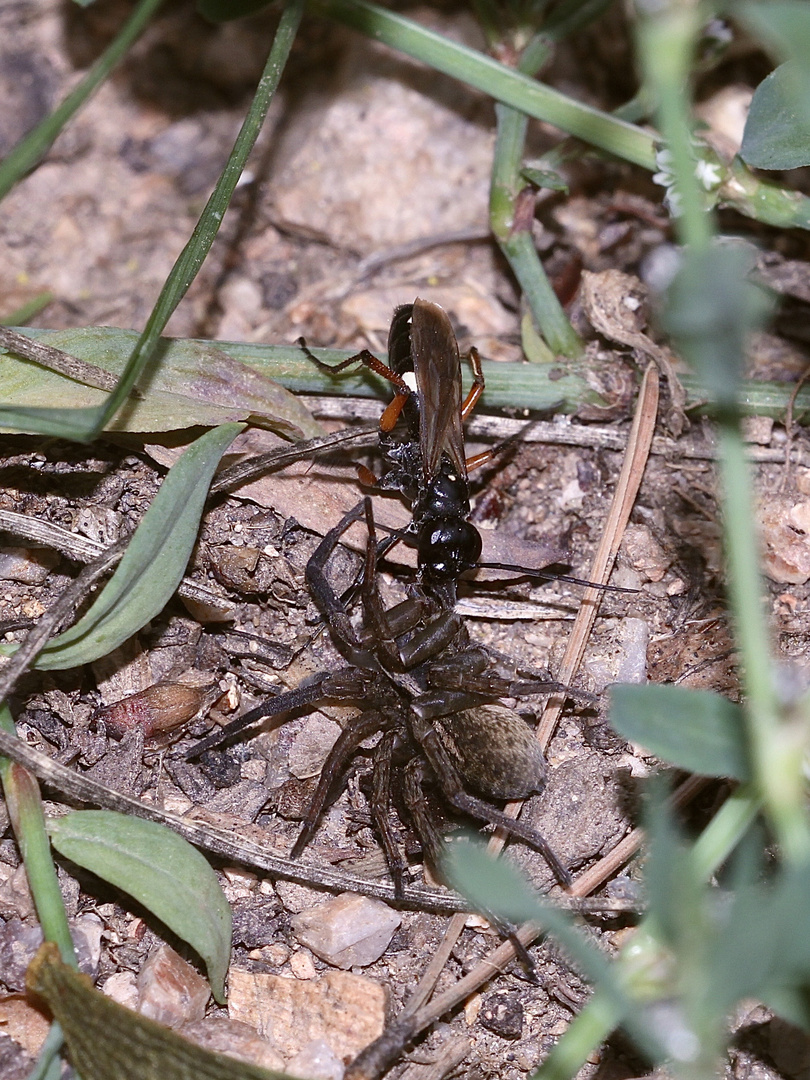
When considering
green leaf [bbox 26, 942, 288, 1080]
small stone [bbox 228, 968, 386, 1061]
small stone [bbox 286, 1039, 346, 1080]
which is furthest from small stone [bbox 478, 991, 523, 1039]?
green leaf [bbox 26, 942, 288, 1080]

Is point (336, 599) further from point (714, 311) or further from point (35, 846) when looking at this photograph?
point (714, 311)

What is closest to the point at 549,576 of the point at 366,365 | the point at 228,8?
the point at 366,365

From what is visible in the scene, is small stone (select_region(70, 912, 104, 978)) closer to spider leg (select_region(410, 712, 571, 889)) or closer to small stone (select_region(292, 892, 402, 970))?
small stone (select_region(292, 892, 402, 970))

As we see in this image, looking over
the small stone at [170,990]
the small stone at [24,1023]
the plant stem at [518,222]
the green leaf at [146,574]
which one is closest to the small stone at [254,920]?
the small stone at [170,990]

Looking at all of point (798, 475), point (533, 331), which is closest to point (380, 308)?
point (533, 331)

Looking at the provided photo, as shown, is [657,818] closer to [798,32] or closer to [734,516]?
[734,516]

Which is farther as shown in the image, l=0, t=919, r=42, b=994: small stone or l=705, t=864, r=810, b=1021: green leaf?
l=0, t=919, r=42, b=994: small stone
